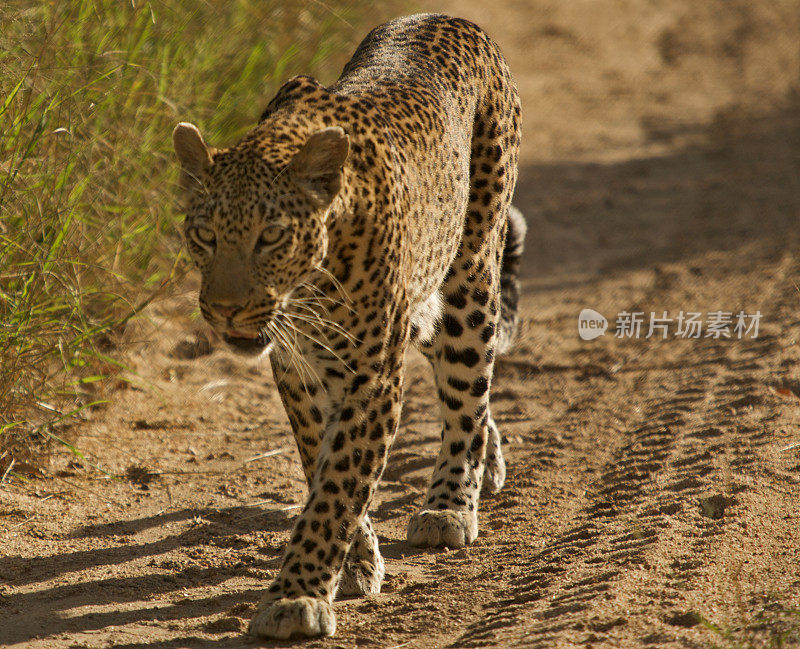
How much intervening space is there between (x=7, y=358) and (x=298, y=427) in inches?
58.9

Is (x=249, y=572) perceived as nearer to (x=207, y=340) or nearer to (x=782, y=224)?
(x=207, y=340)

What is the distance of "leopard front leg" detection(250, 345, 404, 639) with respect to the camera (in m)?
3.95

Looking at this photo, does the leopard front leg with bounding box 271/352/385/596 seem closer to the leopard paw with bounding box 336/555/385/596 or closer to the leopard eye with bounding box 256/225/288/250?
the leopard paw with bounding box 336/555/385/596

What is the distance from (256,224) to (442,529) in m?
1.92

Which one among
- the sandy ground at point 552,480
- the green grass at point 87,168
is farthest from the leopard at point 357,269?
the green grass at point 87,168

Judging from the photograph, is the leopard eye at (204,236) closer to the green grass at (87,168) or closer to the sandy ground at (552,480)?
the green grass at (87,168)

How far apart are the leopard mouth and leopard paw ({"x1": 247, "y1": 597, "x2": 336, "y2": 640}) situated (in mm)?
932

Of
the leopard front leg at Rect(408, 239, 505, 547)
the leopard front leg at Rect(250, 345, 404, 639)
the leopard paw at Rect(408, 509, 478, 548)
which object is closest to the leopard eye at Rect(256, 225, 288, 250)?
the leopard front leg at Rect(250, 345, 404, 639)

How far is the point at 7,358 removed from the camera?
197 inches

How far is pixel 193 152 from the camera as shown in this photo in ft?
13.0

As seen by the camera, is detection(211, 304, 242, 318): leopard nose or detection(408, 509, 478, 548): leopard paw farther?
detection(408, 509, 478, 548): leopard paw

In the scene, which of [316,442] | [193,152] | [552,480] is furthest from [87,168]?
[552,480]

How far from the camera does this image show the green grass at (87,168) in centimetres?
509

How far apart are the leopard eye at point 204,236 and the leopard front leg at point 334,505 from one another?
75 centimetres
